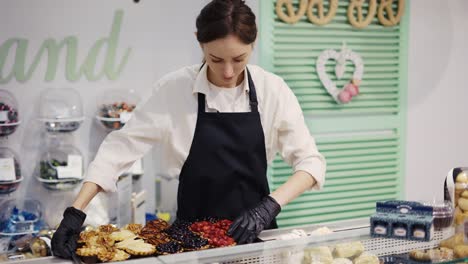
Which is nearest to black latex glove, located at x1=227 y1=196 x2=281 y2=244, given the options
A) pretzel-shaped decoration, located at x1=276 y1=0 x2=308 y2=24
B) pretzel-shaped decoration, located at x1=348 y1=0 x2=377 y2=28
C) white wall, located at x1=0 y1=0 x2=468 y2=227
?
white wall, located at x1=0 y1=0 x2=468 y2=227

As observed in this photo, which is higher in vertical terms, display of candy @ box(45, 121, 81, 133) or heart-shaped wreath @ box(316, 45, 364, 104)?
heart-shaped wreath @ box(316, 45, 364, 104)

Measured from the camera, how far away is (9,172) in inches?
150

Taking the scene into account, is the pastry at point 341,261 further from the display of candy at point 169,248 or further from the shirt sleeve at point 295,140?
the shirt sleeve at point 295,140

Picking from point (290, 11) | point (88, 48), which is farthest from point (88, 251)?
point (290, 11)

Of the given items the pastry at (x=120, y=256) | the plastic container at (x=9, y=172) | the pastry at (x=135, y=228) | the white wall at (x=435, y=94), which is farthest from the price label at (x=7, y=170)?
the white wall at (x=435, y=94)

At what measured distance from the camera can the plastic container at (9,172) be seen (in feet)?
12.4

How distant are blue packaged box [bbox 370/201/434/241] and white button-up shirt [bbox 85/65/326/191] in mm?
478

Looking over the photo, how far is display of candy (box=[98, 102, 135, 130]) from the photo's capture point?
13.1ft

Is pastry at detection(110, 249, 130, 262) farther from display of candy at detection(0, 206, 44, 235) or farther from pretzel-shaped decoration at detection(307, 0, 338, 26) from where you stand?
pretzel-shaped decoration at detection(307, 0, 338, 26)

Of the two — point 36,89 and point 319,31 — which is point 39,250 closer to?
point 36,89

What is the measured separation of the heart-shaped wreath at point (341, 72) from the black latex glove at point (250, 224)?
8.18 ft

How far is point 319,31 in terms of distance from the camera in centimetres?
461

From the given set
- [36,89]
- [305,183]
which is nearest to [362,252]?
[305,183]

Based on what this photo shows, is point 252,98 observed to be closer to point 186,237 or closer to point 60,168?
point 186,237
